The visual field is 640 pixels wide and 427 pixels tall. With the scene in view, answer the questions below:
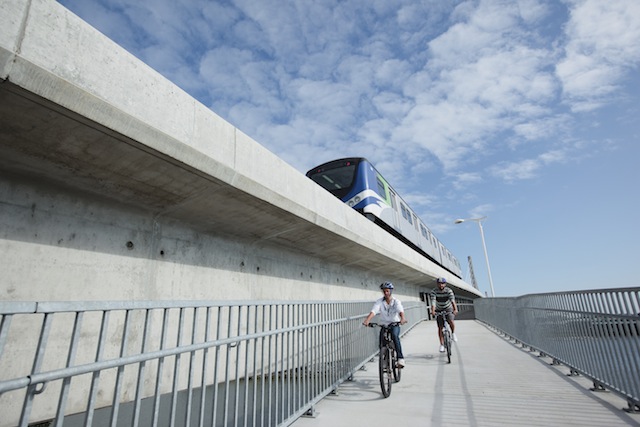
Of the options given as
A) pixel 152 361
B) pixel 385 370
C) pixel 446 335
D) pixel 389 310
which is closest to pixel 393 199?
pixel 446 335

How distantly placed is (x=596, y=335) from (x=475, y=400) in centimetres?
226

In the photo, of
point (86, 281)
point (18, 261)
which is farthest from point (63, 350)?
point (18, 261)

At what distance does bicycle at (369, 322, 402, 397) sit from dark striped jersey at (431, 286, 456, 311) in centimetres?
284

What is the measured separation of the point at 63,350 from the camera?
158 inches

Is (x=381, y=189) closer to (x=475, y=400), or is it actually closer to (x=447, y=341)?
(x=447, y=341)

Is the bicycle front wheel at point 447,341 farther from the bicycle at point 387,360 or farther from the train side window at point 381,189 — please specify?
the train side window at point 381,189

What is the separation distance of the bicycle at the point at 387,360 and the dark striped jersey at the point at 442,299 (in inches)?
112

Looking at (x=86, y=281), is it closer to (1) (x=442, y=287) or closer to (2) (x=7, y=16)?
(2) (x=7, y=16)

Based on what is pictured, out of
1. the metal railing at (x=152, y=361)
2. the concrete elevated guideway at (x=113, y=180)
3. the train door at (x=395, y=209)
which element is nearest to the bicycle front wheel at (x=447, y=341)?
the metal railing at (x=152, y=361)

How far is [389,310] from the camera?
6332 mm

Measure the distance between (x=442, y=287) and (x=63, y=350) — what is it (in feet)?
26.1

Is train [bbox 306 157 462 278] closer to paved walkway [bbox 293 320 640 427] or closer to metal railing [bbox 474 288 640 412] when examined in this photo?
metal railing [bbox 474 288 640 412]

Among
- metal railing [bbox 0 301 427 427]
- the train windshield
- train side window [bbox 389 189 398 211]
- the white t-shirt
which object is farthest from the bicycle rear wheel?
train side window [bbox 389 189 398 211]

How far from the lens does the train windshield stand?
13.5m
